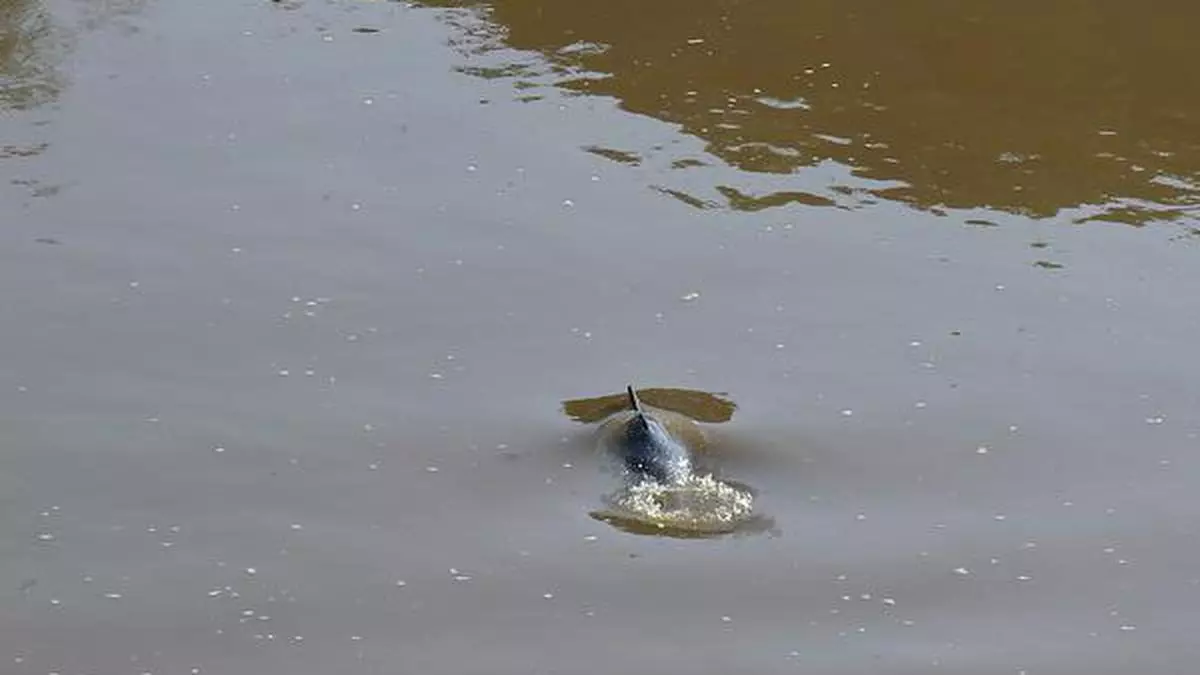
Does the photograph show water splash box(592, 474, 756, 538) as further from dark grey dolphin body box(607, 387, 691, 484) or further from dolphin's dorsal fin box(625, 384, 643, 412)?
dolphin's dorsal fin box(625, 384, 643, 412)

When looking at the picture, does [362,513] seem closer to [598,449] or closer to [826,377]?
[598,449]

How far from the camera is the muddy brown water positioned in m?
8.41

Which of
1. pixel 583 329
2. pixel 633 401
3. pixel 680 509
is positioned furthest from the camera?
pixel 583 329

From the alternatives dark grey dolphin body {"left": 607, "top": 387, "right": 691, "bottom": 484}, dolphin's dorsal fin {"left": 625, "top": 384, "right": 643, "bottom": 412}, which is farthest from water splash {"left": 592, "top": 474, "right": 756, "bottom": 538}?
dolphin's dorsal fin {"left": 625, "top": 384, "right": 643, "bottom": 412}

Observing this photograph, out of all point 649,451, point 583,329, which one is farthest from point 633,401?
point 583,329

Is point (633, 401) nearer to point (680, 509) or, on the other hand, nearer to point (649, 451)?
point (649, 451)

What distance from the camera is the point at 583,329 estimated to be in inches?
408

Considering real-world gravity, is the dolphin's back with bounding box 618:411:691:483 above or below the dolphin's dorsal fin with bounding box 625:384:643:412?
below

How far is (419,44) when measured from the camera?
44.4 ft

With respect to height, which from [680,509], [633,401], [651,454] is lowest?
[680,509]

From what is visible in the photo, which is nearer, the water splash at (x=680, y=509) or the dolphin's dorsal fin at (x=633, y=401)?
the water splash at (x=680, y=509)

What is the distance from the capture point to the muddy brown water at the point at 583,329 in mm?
8406

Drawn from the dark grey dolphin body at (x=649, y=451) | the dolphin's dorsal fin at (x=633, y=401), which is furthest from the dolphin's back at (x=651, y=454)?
the dolphin's dorsal fin at (x=633, y=401)

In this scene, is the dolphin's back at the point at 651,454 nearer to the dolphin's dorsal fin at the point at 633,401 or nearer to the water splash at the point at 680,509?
the water splash at the point at 680,509
